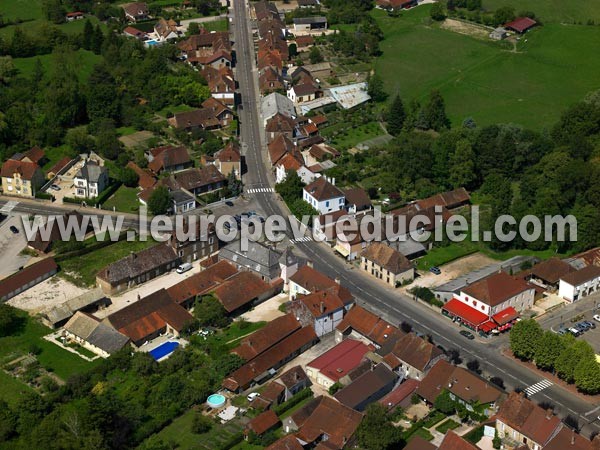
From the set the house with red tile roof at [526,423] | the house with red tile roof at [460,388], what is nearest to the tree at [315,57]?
the house with red tile roof at [460,388]

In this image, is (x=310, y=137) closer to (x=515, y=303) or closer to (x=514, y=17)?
(x=515, y=303)

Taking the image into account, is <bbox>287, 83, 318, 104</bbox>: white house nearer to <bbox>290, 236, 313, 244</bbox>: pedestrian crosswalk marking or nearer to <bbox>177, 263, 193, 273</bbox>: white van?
<bbox>290, 236, 313, 244</bbox>: pedestrian crosswalk marking

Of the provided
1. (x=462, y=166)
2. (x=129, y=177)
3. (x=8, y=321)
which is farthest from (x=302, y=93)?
(x=8, y=321)

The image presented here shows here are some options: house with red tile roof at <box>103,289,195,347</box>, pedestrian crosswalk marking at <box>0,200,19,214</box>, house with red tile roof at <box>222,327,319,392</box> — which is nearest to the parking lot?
house with red tile roof at <box>222,327,319,392</box>

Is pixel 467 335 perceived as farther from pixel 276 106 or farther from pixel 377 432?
pixel 276 106

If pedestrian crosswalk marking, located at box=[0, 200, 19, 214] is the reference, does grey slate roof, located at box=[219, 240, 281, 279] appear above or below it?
below

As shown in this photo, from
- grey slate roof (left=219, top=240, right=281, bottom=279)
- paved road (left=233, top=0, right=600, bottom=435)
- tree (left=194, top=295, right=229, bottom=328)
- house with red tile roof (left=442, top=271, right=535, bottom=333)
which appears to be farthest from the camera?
grey slate roof (left=219, top=240, right=281, bottom=279)

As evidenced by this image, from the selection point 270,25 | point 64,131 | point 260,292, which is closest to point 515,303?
point 260,292
